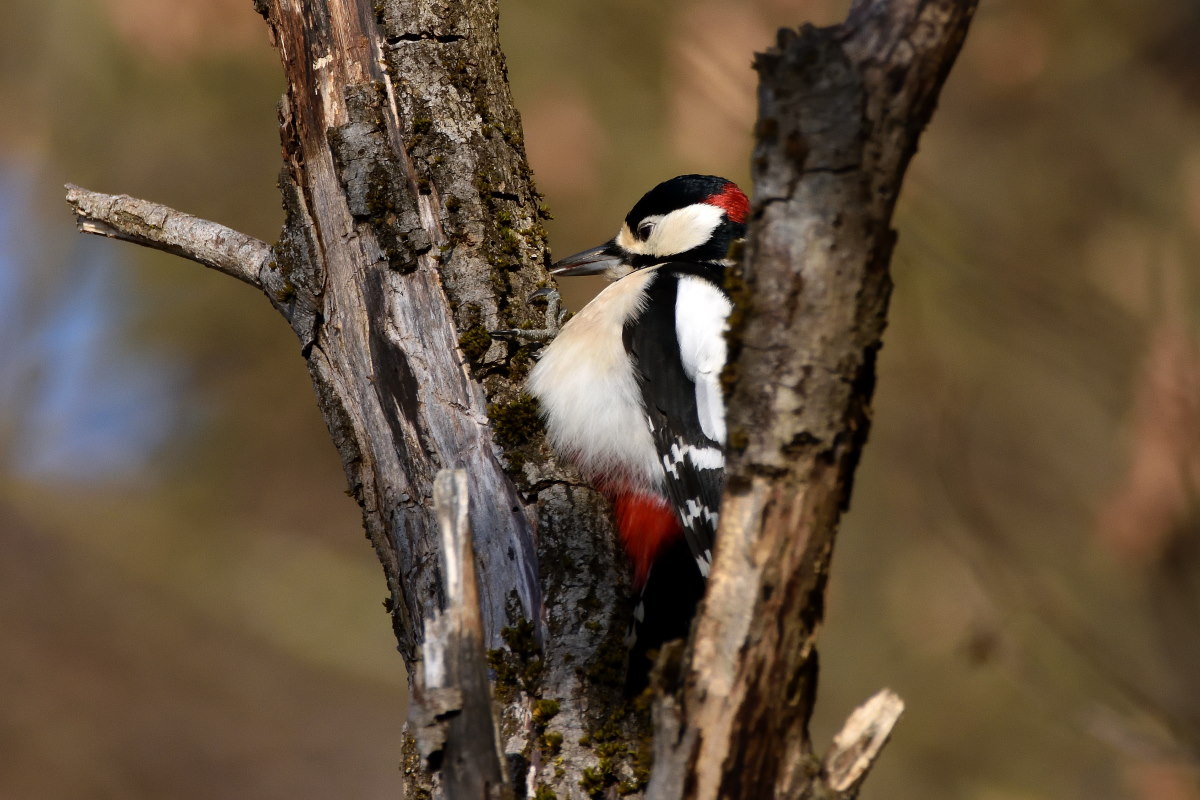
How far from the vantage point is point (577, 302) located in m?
4.75

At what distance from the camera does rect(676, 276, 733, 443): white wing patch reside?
81.4 inches

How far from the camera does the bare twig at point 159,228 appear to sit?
2.24m

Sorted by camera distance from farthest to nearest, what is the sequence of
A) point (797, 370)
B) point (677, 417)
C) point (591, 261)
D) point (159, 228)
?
point (591, 261) < point (159, 228) < point (677, 417) < point (797, 370)

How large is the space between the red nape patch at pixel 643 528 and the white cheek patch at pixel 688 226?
91cm

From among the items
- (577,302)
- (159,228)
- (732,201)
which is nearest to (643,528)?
(732,201)

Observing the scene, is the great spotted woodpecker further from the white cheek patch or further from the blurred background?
the blurred background

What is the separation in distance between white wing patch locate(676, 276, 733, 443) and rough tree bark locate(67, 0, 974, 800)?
0.99 feet

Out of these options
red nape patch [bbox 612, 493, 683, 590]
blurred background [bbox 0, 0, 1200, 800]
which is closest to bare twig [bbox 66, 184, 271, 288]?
red nape patch [bbox 612, 493, 683, 590]

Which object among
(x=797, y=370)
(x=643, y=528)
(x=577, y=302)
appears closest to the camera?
(x=797, y=370)

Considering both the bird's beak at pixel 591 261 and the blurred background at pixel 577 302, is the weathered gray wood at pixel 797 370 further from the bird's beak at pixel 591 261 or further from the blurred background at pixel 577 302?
the blurred background at pixel 577 302

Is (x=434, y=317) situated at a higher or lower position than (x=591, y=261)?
lower

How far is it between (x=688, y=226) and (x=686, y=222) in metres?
0.01

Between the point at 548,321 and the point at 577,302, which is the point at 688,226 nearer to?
the point at 548,321

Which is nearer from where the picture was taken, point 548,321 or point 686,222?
point 548,321
